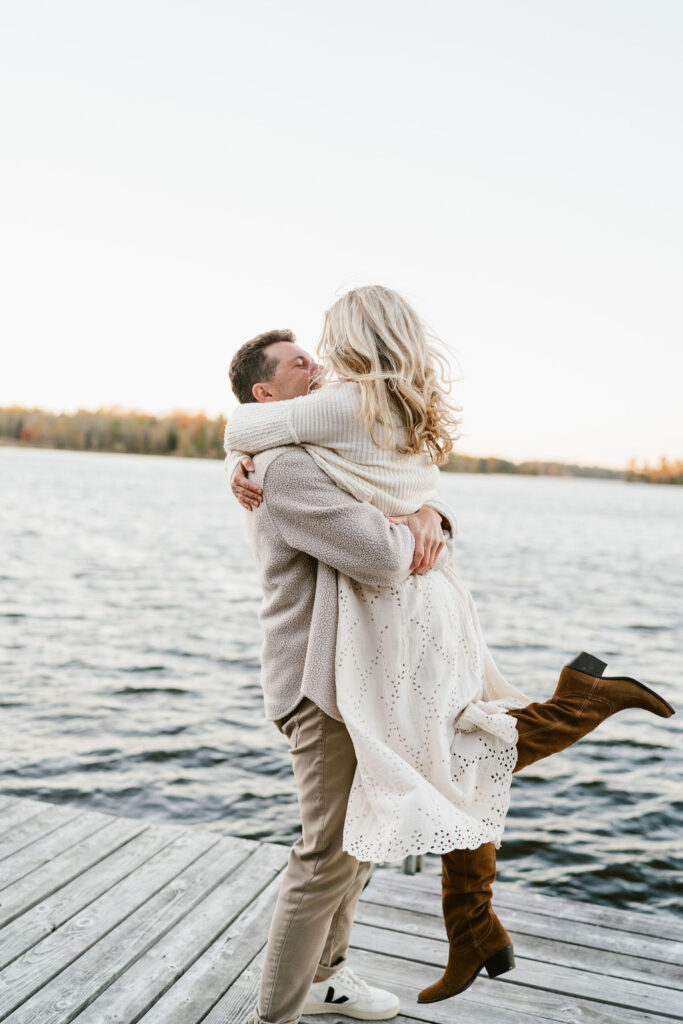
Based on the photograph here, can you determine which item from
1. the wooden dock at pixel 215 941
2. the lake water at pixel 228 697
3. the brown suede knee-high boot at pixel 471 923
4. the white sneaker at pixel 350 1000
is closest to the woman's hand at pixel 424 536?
the brown suede knee-high boot at pixel 471 923

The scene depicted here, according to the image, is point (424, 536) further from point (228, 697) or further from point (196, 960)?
point (228, 697)

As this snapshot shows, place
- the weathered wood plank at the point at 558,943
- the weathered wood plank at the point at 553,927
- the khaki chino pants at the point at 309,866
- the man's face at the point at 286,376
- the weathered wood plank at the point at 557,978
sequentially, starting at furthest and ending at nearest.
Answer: the weathered wood plank at the point at 553,927 < the weathered wood plank at the point at 558,943 < the weathered wood plank at the point at 557,978 < the man's face at the point at 286,376 < the khaki chino pants at the point at 309,866

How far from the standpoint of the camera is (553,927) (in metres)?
2.92

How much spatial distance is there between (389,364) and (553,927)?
2165 millimetres

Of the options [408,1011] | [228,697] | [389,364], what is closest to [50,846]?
[408,1011]

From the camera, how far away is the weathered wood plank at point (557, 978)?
2492 mm

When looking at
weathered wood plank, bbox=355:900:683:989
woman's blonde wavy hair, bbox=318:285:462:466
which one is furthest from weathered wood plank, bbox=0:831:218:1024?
woman's blonde wavy hair, bbox=318:285:462:466

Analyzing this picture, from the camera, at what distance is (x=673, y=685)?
402 inches

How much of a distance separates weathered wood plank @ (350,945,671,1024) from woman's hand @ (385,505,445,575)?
Result: 4.56 feet

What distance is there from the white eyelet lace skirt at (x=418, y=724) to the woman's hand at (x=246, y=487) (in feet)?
0.92

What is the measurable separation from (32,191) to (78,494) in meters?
18.2

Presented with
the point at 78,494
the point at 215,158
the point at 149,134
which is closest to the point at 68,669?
the point at 215,158

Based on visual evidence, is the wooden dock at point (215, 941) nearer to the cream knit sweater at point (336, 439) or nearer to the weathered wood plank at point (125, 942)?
the weathered wood plank at point (125, 942)

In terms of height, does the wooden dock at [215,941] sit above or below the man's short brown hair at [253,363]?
below
